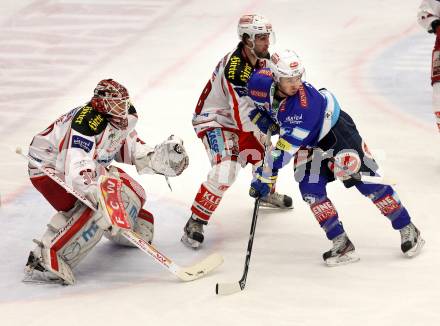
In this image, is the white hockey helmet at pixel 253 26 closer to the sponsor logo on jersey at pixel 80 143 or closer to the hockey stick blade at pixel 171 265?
the sponsor logo on jersey at pixel 80 143

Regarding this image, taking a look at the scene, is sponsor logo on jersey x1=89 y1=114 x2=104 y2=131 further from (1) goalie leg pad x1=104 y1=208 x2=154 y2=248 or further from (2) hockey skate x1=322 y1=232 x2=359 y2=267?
(2) hockey skate x1=322 y1=232 x2=359 y2=267

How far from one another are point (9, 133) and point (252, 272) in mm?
3111

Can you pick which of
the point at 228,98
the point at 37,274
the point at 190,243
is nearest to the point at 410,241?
the point at 190,243

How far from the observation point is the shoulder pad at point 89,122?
20.6 ft

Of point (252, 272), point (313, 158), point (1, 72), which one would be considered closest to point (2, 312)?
point (252, 272)

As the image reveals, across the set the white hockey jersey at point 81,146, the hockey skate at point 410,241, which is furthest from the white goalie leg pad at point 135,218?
the hockey skate at point 410,241

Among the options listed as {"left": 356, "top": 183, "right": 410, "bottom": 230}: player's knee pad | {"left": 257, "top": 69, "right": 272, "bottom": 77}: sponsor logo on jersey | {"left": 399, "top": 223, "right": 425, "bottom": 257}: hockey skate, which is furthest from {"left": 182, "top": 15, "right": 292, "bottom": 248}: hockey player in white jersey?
{"left": 399, "top": 223, "right": 425, "bottom": 257}: hockey skate

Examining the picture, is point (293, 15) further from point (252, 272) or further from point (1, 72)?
point (252, 272)

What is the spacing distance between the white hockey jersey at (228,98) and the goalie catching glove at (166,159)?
0.36m

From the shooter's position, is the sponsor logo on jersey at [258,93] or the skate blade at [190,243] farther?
the skate blade at [190,243]

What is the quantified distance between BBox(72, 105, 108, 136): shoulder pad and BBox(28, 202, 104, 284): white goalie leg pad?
477 mm

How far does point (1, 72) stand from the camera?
10.0m

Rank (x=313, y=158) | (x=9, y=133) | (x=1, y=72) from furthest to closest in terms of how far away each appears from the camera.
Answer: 1. (x=1, y=72)
2. (x=9, y=133)
3. (x=313, y=158)

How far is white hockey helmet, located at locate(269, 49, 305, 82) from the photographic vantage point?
6.15 meters
